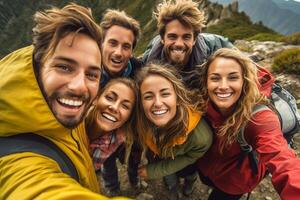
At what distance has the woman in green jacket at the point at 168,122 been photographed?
3.96 m

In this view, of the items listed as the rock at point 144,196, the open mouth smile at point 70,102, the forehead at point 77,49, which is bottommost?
the rock at point 144,196

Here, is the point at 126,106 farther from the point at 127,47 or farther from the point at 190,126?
the point at 127,47

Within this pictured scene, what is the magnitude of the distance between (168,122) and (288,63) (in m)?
8.23

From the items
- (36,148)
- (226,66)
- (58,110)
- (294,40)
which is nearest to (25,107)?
(36,148)

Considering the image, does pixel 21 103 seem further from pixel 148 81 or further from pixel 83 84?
pixel 148 81

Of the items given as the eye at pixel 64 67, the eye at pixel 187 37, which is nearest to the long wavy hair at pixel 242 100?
the eye at pixel 187 37

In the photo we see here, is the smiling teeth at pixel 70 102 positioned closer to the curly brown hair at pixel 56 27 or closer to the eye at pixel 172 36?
the curly brown hair at pixel 56 27

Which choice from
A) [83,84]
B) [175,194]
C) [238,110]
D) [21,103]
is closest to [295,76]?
[175,194]

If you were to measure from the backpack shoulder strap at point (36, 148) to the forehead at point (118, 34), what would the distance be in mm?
3416

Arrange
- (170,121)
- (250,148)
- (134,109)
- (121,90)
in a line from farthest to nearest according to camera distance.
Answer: (134,109), (121,90), (170,121), (250,148)

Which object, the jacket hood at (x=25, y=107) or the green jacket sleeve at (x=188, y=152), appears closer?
the jacket hood at (x=25, y=107)

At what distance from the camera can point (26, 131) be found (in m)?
2.11

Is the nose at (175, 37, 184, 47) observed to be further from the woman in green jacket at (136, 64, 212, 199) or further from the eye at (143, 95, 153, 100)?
the eye at (143, 95, 153, 100)

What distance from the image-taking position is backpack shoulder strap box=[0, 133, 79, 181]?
80.9 inches
